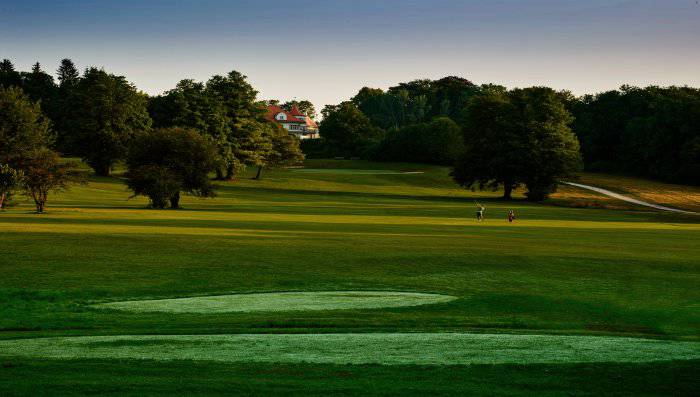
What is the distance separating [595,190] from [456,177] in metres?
20.8

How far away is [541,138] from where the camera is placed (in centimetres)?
9312

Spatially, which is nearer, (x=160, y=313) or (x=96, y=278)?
(x=160, y=313)

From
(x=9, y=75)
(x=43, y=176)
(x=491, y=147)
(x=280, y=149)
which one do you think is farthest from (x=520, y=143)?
(x=9, y=75)

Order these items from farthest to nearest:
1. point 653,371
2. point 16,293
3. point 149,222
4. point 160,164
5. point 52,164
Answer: point 160,164, point 52,164, point 149,222, point 16,293, point 653,371

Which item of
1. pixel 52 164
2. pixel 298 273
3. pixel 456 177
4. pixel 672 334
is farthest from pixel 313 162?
pixel 672 334

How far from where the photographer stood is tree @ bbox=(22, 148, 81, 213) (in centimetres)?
5062

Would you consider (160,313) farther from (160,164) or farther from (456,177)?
(456,177)

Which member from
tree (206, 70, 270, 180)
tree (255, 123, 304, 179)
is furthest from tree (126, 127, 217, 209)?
tree (255, 123, 304, 179)

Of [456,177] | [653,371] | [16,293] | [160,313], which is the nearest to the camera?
[653,371]

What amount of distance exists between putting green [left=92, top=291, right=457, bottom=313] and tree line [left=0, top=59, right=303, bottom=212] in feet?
107

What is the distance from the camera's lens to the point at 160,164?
62.1m

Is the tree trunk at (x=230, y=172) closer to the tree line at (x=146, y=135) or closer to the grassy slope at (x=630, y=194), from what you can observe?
the tree line at (x=146, y=135)

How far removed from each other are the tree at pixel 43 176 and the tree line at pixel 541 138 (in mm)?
53673

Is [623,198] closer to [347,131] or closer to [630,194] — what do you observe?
[630,194]
